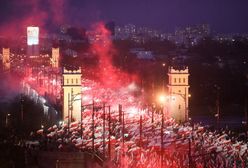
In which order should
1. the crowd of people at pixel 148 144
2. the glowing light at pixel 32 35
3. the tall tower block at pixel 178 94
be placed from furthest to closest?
1. the glowing light at pixel 32 35
2. the tall tower block at pixel 178 94
3. the crowd of people at pixel 148 144

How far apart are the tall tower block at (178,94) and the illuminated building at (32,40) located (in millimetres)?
38656

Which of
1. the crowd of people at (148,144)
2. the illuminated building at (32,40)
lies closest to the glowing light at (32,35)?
the illuminated building at (32,40)

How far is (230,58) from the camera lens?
44.3 metres

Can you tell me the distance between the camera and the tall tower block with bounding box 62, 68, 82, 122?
20.1 m

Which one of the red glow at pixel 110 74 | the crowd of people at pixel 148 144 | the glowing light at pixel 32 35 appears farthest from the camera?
the glowing light at pixel 32 35

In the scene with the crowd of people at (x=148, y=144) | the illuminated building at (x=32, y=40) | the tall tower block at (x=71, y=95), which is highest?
the illuminated building at (x=32, y=40)

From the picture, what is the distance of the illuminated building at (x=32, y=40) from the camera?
196 feet

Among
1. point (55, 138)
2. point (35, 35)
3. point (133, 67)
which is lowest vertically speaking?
point (55, 138)

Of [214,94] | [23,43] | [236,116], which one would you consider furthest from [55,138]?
[23,43]

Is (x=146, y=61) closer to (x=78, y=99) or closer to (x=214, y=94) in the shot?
(x=214, y=94)

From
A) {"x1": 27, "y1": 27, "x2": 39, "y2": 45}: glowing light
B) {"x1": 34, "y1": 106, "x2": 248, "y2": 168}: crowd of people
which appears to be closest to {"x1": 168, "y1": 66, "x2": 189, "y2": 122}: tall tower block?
{"x1": 34, "y1": 106, "x2": 248, "y2": 168}: crowd of people

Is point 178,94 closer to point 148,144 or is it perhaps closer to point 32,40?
point 148,144

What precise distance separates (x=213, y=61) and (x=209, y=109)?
17.7 metres

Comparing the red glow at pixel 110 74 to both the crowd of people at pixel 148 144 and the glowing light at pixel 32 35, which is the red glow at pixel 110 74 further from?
the crowd of people at pixel 148 144
